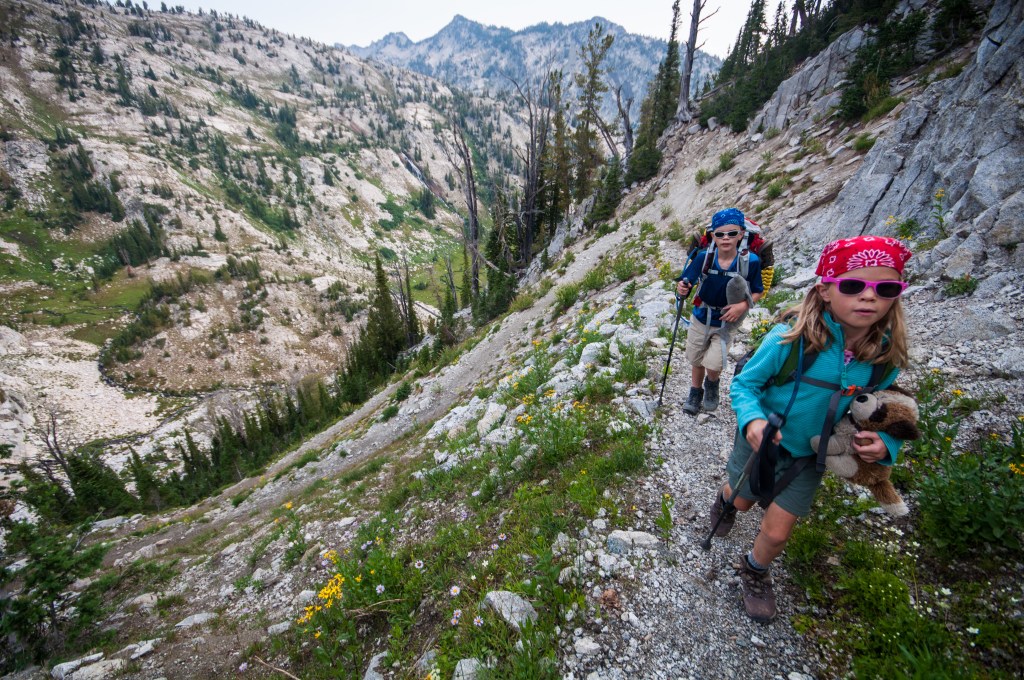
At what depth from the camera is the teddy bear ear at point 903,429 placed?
213cm

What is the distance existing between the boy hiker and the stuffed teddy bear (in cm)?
233

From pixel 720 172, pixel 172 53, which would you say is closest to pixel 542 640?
pixel 720 172

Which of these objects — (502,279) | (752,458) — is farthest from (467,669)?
(502,279)

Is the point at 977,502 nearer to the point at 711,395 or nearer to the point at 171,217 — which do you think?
the point at 711,395

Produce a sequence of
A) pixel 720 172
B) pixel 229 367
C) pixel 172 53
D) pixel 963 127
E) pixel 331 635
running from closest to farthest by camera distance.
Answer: pixel 331 635
pixel 963 127
pixel 720 172
pixel 229 367
pixel 172 53

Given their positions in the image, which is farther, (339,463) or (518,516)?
(339,463)

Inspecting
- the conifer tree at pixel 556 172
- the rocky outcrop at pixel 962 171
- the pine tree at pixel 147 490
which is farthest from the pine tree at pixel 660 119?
the pine tree at pixel 147 490

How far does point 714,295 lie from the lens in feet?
15.5

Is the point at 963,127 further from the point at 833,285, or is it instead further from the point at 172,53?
the point at 172,53

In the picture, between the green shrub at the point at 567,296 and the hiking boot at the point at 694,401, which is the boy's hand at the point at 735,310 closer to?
the hiking boot at the point at 694,401

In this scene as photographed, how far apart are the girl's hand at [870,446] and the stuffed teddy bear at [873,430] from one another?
0.05m

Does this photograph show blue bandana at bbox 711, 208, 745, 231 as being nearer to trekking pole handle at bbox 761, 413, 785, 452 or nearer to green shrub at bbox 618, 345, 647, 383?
green shrub at bbox 618, 345, 647, 383

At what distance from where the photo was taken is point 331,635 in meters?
3.83

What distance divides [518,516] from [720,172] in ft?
69.4
